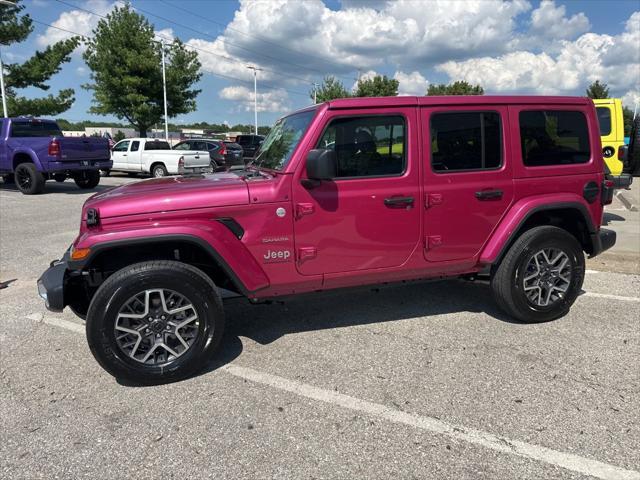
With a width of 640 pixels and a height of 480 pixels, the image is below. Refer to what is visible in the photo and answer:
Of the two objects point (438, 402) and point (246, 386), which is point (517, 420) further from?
point (246, 386)

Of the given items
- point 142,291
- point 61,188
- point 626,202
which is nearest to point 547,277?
point 142,291

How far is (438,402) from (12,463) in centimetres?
240

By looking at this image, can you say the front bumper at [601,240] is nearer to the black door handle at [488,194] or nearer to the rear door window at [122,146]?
the black door handle at [488,194]

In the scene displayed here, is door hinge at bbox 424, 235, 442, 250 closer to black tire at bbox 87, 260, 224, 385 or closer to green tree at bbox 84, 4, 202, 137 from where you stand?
black tire at bbox 87, 260, 224, 385

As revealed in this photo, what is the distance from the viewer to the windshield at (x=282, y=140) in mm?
3615

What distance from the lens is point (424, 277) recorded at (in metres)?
3.95

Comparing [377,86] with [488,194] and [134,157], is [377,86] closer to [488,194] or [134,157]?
[134,157]

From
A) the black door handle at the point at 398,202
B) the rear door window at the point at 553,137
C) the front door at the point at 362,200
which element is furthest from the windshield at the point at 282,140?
the rear door window at the point at 553,137

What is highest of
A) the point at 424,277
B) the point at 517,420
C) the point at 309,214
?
the point at 309,214

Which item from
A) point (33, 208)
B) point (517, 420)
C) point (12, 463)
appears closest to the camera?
point (12, 463)

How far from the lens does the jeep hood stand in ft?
10.4

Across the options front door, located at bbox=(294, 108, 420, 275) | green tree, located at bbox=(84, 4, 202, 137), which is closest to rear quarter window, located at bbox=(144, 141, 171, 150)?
green tree, located at bbox=(84, 4, 202, 137)

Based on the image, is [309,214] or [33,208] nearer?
[309,214]

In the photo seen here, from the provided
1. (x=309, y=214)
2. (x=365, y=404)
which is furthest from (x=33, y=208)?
(x=365, y=404)
